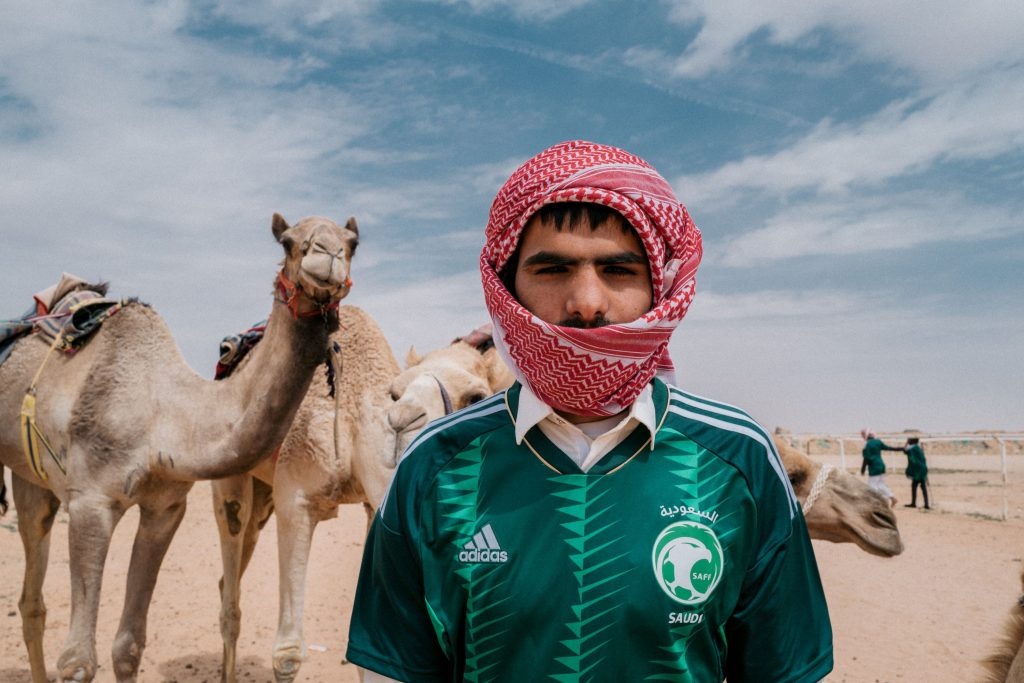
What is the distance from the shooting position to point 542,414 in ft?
4.96

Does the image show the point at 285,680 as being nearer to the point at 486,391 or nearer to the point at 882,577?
the point at 486,391

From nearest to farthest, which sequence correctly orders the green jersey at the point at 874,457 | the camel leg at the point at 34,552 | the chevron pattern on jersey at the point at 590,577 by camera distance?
the chevron pattern on jersey at the point at 590,577 → the camel leg at the point at 34,552 → the green jersey at the point at 874,457

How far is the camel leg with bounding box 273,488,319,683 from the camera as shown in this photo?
5.38 m

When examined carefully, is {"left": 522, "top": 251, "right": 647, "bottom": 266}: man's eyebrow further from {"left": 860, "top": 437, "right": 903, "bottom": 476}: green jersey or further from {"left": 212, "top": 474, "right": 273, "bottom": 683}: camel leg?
{"left": 860, "top": 437, "right": 903, "bottom": 476}: green jersey

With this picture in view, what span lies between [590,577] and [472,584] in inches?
8.5

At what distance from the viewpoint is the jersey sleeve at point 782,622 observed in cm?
143

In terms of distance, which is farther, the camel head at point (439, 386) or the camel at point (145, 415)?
the camel at point (145, 415)

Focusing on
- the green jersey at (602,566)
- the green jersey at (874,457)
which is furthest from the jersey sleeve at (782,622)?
the green jersey at (874,457)

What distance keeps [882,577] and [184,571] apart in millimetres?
10154

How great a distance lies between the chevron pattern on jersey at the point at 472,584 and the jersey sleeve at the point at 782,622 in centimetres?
44

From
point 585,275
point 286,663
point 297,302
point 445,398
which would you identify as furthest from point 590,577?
point 286,663

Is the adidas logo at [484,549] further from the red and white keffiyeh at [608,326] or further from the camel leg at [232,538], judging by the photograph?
the camel leg at [232,538]

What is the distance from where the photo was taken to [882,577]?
11.5m

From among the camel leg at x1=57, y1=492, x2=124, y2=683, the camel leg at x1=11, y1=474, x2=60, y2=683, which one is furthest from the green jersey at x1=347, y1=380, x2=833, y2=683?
the camel leg at x1=11, y1=474, x2=60, y2=683
